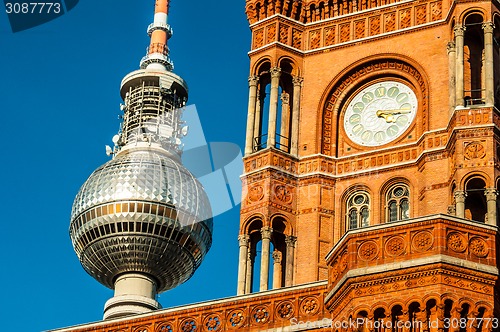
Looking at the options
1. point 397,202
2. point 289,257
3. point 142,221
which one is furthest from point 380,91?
point 142,221

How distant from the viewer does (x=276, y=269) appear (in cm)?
4722

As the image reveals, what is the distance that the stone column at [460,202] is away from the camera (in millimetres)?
43844

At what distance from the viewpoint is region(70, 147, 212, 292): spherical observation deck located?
6688 cm

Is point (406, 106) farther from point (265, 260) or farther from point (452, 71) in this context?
point (265, 260)

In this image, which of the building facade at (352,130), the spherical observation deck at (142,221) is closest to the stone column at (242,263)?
the building facade at (352,130)

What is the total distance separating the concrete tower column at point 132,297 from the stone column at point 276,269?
A: 13.3m

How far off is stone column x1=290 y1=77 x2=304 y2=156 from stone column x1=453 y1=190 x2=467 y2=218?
6.53 m

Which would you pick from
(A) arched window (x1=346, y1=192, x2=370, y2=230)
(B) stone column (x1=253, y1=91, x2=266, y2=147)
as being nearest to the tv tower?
(B) stone column (x1=253, y1=91, x2=266, y2=147)

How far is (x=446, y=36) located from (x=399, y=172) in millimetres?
4583

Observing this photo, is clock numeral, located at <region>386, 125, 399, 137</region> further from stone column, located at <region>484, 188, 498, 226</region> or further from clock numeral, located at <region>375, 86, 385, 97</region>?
stone column, located at <region>484, 188, 498, 226</region>

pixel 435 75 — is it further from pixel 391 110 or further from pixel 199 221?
pixel 199 221

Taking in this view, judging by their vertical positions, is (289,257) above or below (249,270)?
above

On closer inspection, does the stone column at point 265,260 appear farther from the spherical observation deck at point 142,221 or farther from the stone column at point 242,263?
the spherical observation deck at point 142,221

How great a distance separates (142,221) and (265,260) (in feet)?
70.5
